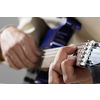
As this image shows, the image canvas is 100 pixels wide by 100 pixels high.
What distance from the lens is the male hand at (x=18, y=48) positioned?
318mm

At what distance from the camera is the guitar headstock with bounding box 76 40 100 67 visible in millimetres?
196

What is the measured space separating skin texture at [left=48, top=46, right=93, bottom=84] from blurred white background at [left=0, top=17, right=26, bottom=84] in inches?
3.1

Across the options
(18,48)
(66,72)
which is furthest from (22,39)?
(66,72)

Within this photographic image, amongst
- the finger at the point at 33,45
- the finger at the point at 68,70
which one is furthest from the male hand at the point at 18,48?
the finger at the point at 68,70

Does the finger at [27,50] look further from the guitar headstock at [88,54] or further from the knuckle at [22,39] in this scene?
the guitar headstock at [88,54]

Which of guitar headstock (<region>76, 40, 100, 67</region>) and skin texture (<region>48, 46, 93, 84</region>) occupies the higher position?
guitar headstock (<region>76, 40, 100, 67</region>)

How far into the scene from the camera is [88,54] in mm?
212

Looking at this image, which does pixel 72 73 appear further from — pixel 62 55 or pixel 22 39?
pixel 22 39

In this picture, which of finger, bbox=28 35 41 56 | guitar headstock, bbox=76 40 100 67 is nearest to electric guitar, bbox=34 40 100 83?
guitar headstock, bbox=76 40 100 67

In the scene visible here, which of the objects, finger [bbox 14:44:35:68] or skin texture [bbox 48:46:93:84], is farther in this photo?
finger [bbox 14:44:35:68]

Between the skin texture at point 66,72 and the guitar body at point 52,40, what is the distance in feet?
0.15

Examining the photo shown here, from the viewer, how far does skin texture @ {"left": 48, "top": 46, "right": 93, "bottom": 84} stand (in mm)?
216

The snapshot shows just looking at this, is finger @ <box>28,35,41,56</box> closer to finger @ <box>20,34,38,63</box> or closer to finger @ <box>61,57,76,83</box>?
finger @ <box>20,34,38,63</box>
